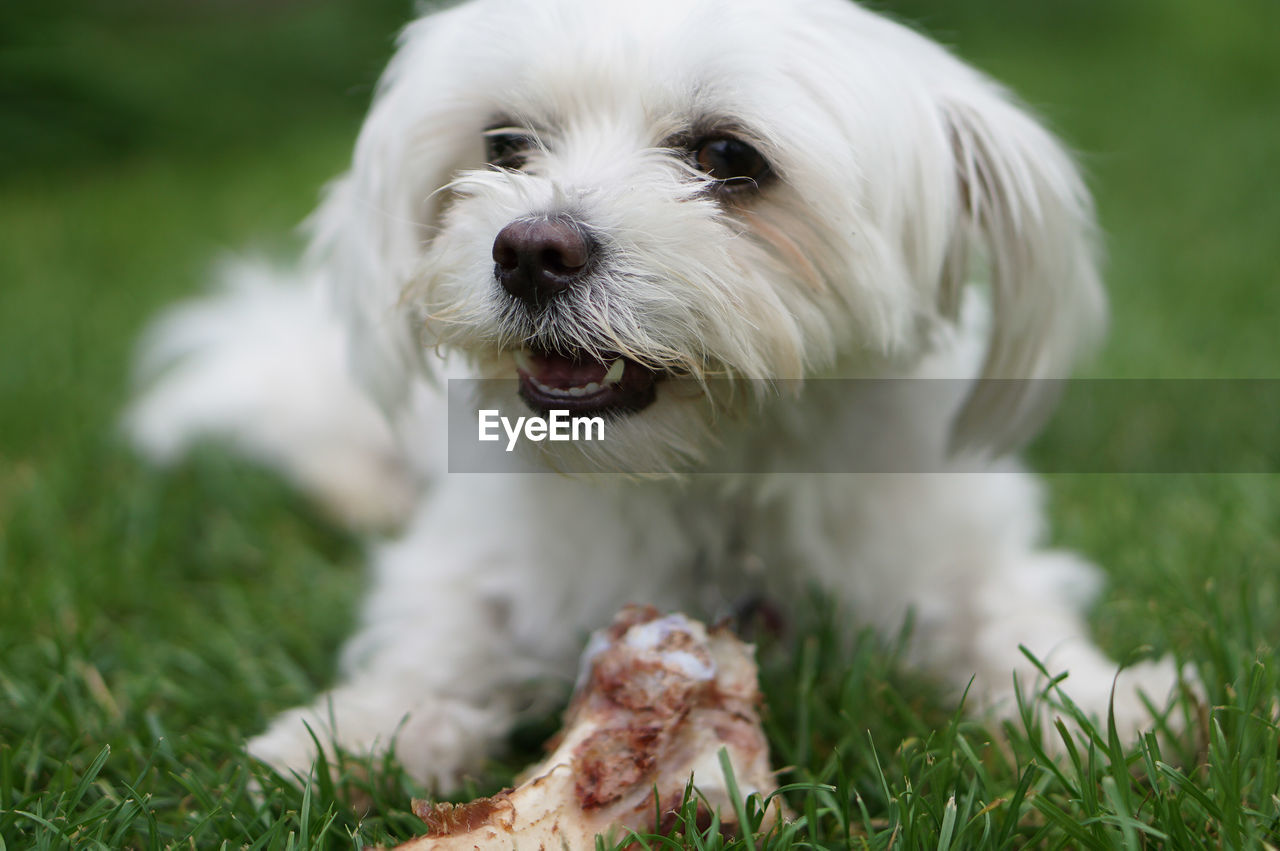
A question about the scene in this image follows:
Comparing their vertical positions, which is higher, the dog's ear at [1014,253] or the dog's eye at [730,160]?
the dog's eye at [730,160]

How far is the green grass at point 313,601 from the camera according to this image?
1461 mm

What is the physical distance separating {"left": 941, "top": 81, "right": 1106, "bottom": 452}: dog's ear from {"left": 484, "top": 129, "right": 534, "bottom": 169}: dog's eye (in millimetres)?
733

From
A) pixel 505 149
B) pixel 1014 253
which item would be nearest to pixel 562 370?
pixel 505 149

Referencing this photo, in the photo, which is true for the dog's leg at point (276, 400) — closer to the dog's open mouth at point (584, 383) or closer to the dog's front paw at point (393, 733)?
the dog's front paw at point (393, 733)

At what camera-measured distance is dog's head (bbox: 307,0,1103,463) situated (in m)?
1.62

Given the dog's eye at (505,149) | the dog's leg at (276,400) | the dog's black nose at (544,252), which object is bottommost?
the dog's leg at (276,400)

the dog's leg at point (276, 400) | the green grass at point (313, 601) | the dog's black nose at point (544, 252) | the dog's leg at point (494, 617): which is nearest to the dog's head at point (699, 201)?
the dog's black nose at point (544, 252)

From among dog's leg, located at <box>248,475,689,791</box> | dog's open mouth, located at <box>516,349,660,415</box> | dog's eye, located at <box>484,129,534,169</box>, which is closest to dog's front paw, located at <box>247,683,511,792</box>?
dog's leg, located at <box>248,475,689,791</box>

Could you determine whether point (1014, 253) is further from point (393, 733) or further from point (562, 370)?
point (393, 733)

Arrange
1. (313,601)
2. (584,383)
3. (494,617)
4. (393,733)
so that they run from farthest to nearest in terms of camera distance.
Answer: (313,601) → (494,617) → (393,733) → (584,383)

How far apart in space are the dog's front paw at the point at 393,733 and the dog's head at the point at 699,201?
0.57 meters

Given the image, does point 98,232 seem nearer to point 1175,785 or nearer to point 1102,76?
point 1175,785

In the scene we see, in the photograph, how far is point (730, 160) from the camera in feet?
5.77

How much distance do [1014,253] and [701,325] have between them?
0.69m
